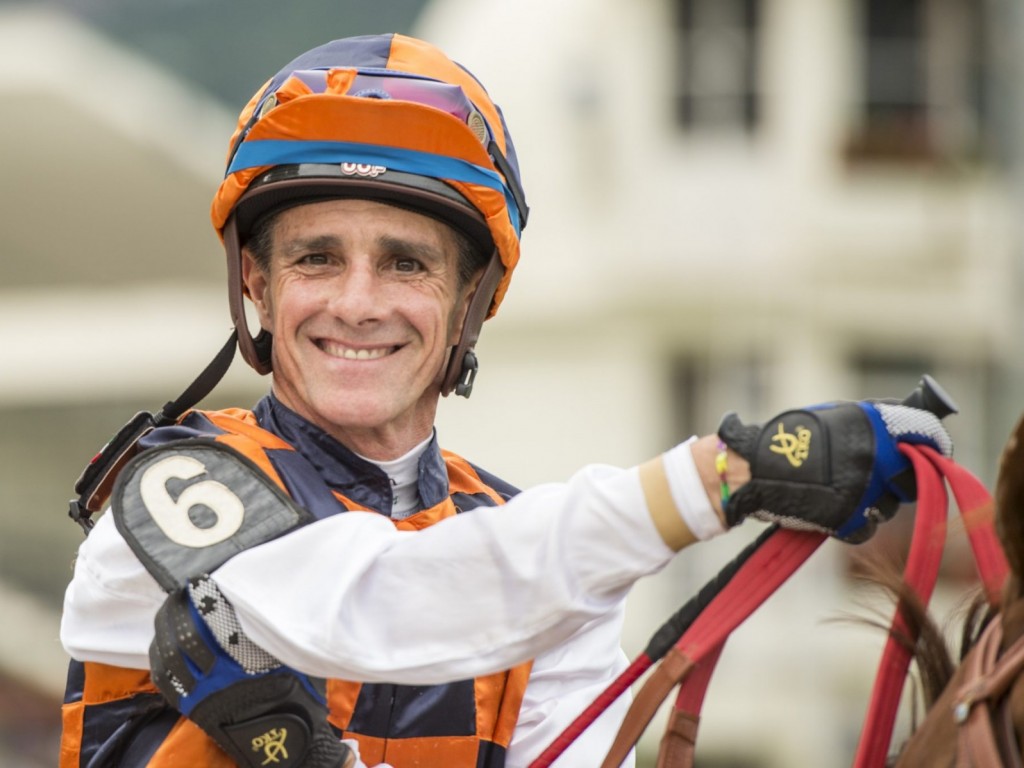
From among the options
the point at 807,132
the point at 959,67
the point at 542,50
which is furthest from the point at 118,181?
the point at 959,67

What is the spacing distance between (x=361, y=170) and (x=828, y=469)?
1.03 meters

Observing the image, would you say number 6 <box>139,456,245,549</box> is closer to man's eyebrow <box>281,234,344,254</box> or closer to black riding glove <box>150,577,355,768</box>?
black riding glove <box>150,577,355,768</box>

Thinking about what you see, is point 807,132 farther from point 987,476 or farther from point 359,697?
point 359,697

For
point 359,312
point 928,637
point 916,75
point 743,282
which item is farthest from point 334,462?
point 916,75

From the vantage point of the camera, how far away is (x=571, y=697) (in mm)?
3264

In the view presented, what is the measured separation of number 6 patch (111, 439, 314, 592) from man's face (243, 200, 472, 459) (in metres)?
0.37

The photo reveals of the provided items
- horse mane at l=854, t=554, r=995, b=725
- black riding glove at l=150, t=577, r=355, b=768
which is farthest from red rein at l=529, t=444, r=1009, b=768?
black riding glove at l=150, t=577, r=355, b=768

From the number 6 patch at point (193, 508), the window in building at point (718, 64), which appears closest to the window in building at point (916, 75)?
the window in building at point (718, 64)

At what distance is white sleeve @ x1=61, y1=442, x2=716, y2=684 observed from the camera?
2.49 metres

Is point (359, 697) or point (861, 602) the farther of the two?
point (359, 697)

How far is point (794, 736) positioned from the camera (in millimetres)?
15117

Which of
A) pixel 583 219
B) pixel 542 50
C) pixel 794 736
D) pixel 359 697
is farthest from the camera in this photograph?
pixel 542 50

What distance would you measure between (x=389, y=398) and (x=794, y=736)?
40.6ft

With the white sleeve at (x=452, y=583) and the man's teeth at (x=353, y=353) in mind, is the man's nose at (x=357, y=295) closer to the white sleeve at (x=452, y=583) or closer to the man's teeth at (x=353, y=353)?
the man's teeth at (x=353, y=353)
